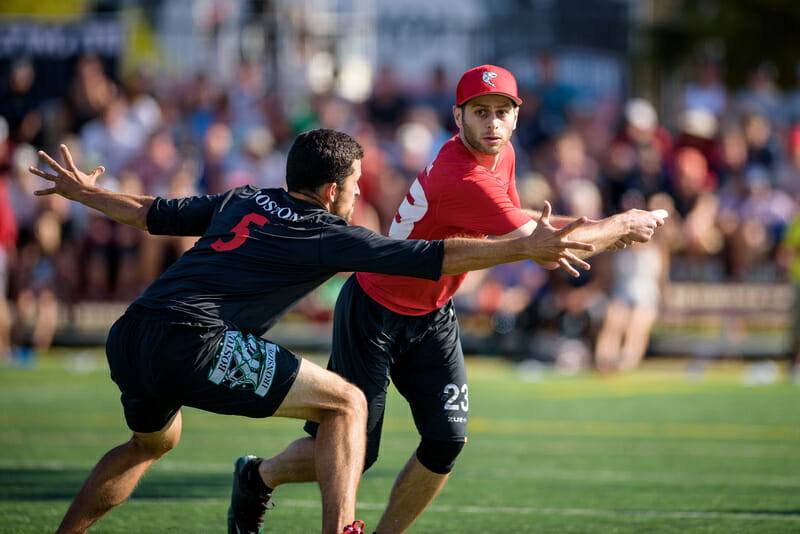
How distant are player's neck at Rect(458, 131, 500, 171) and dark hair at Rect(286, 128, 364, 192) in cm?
76

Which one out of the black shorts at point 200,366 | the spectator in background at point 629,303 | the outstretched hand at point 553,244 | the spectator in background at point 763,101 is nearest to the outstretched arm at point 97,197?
the black shorts at point 200,366

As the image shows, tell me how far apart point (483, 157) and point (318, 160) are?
3.14 feet

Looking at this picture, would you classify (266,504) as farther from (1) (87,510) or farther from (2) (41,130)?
(2) (41,130)

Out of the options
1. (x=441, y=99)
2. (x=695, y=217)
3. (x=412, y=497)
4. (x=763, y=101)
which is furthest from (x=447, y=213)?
(x=763, y=101)

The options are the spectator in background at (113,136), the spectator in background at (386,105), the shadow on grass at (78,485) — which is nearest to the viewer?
the shadow on grass at (78,485)

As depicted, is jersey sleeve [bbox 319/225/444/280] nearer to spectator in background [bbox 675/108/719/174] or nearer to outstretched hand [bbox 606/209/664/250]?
outstretched hand [bbox 606/209/664/250]

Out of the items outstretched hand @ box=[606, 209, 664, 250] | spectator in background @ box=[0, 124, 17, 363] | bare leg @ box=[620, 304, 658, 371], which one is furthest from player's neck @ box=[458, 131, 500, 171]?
spectator in background @ box=[0, 124, 17, 363]

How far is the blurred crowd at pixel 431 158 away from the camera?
14367mm

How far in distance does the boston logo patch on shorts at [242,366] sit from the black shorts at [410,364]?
0.77 meters

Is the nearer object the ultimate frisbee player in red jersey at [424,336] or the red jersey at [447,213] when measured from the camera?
the red jersey at [447,213]

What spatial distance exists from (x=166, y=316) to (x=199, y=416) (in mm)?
6279

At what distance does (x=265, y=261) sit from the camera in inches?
181

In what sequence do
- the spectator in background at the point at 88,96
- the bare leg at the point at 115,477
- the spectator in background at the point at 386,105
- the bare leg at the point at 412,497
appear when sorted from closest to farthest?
the bare leg at the point at 115,477
the bare leg at the point at 412,497
the spectator in background at the point at 88,96
the spectator in background at the point at 386,105

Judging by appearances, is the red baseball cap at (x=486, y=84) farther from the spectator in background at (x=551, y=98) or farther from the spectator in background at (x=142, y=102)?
the spectator in background at (x=142, y=102)
